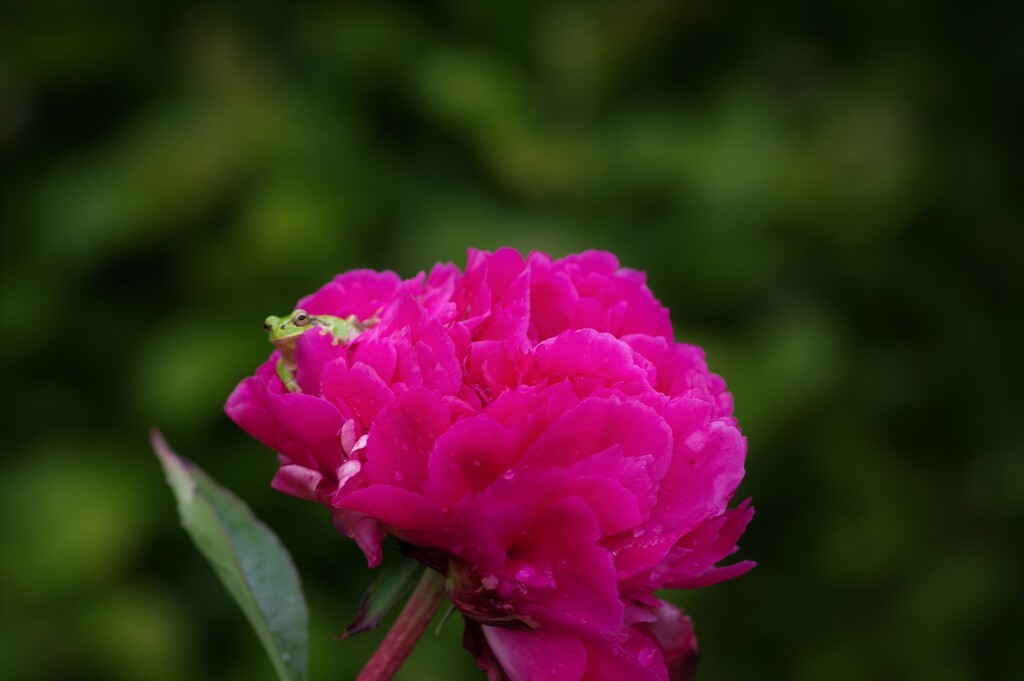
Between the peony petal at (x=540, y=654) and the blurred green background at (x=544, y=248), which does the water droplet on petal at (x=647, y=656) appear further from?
the blurred green background at (x=544, y=248)

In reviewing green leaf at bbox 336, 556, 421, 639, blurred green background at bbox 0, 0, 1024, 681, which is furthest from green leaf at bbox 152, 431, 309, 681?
blurred green background at bbox 0, 0, 1024, 681

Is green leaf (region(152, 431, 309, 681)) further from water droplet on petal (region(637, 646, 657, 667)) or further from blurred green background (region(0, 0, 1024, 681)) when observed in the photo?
blurred green background (region(0, 0, 1024, 681))

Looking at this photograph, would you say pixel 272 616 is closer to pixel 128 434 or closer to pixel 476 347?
pixel 476 347

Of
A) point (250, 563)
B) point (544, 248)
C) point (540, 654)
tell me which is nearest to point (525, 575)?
point (540, 654)

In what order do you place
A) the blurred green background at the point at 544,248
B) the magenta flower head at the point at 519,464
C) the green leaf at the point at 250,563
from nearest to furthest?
the magenta flower head at the point at 519,464 → the green leaf at the point at 250,563 → the blurred green background at the point at 544,248

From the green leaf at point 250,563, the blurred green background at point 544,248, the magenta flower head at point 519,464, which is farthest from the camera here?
the blurred green background at point 544,248

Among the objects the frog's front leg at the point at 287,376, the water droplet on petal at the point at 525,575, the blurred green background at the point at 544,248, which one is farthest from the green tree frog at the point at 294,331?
the blurred green background at the point at 544,248
